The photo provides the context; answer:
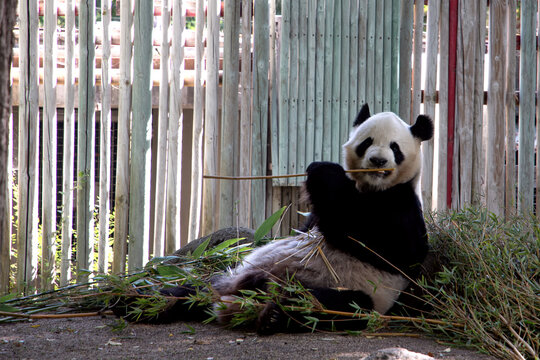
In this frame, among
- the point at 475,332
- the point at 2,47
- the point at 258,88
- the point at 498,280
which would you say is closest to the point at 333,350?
the point at 475,332

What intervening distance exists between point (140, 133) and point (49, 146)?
0.80m

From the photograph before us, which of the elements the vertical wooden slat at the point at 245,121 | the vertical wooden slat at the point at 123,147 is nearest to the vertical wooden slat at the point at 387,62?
the vertical wooden slat at the point at 245,121

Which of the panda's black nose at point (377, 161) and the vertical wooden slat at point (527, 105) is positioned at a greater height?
the vertical wooden slat at point (527, 105)

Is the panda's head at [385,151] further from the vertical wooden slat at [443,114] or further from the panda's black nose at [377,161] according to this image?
the vertical wooden slat at [443,114]

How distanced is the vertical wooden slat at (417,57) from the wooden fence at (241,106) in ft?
0.06

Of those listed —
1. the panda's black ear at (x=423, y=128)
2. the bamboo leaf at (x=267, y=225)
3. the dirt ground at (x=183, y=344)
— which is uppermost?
the panda's black ear at (x=423, y=128)

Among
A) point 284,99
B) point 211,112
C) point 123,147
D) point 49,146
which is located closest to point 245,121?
point 211,112

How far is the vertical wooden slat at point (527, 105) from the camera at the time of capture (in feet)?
19.4

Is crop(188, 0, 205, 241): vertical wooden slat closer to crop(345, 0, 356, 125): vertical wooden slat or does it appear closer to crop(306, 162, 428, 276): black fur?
crop(345, 0, 356, 125): vertical wooden slat

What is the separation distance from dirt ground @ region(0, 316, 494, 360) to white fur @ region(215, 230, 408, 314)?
331 mm

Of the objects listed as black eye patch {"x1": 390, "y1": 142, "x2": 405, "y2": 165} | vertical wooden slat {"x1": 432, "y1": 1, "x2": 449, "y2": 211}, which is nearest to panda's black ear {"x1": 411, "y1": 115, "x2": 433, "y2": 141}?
black eye patch {"x1": 390, "y1": 142, "x2": 405, "y2": 165}

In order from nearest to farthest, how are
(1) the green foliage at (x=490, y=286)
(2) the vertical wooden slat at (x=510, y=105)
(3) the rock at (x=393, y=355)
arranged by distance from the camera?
(3) the rock at (x=393, y=355), (1) the green foliage at (x=490, y=286), (2) the vertical wooden slat at (x=510, y=105)

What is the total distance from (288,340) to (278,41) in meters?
3.49

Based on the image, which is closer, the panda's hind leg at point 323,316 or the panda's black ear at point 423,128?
the panda's hind leg at point 323,316
